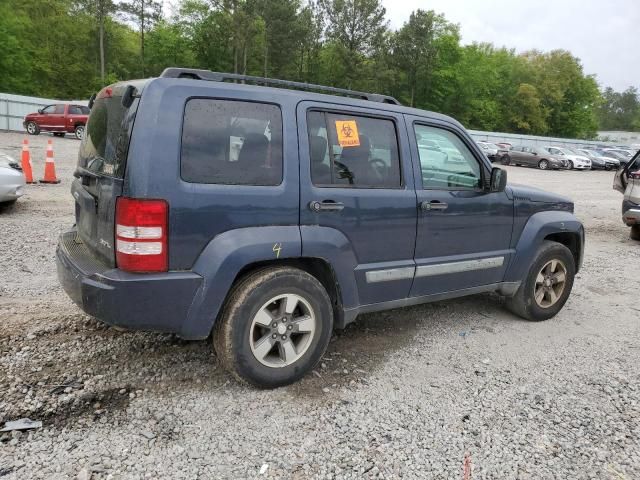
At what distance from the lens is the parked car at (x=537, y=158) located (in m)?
31.2

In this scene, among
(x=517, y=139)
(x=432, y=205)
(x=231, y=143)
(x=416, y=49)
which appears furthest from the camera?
(x=416, y=49)

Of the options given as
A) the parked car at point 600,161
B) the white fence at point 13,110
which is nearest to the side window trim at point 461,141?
the white fence at point 13,110

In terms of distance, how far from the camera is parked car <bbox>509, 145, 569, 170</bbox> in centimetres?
3116

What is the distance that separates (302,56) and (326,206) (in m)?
59.2

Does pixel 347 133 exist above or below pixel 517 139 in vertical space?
below

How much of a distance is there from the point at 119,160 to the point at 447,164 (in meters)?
2.50

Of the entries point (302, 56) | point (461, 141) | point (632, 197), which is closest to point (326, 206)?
point (461, 141)

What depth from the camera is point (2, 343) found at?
3658 millimetres

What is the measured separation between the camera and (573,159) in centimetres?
3192

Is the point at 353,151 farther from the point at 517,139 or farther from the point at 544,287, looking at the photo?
the point at 517,139

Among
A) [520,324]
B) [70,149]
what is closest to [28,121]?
[70,149]

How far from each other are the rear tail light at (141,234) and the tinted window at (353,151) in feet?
3.37

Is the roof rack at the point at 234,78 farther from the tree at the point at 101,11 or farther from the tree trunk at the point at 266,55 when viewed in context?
the tree trunk at the point at 266,55

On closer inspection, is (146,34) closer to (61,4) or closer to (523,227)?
(61,4)
